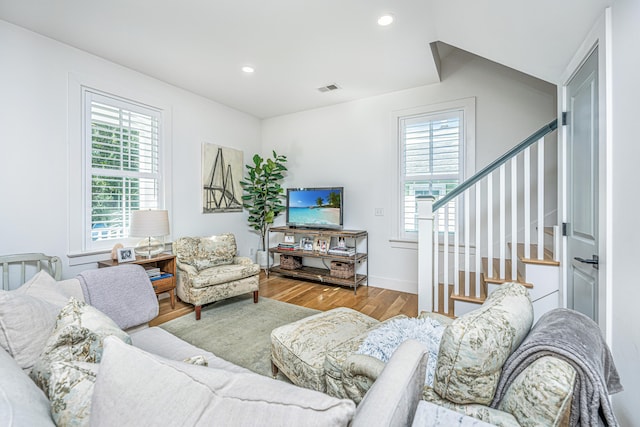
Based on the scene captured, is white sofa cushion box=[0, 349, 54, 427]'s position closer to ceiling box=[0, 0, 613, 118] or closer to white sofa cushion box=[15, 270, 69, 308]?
white sofa cushion box=[15, 270, 69, 308]

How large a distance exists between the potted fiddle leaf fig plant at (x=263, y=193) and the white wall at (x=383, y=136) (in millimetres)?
242

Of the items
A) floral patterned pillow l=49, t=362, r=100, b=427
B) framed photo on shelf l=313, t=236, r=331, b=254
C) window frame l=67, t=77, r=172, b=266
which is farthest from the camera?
framed photo on shelf l=313, t=236, r=331, b=254

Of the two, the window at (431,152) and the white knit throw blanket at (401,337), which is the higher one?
the window at (431,152)

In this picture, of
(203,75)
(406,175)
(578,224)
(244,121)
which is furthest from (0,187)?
(578,224)

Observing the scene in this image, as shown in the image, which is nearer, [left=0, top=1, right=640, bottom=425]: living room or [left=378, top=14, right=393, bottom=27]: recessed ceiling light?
[left=0, top=1, right=640, bottom=425]: living room

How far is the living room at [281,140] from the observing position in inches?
52.5

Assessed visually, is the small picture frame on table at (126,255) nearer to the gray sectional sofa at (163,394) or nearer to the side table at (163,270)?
the side table at (163,270)

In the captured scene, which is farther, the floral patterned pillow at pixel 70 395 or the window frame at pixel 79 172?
the window frame at pixel 79 172

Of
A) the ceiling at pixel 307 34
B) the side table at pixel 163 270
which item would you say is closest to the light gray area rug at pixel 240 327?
the side table at pixel 163 270

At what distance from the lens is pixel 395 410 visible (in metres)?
0.63

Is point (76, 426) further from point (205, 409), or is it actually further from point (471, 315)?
point (471, 315)

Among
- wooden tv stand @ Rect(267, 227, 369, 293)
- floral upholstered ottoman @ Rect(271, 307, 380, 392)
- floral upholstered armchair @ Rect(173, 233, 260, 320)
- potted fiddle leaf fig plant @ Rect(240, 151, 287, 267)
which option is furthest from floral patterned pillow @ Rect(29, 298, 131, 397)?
potted fiddle leaf fig plant @ Rect(240, 151, 287, 267)

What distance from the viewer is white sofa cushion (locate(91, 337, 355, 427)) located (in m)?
0.49

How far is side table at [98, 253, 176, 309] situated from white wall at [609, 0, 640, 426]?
3.48m
